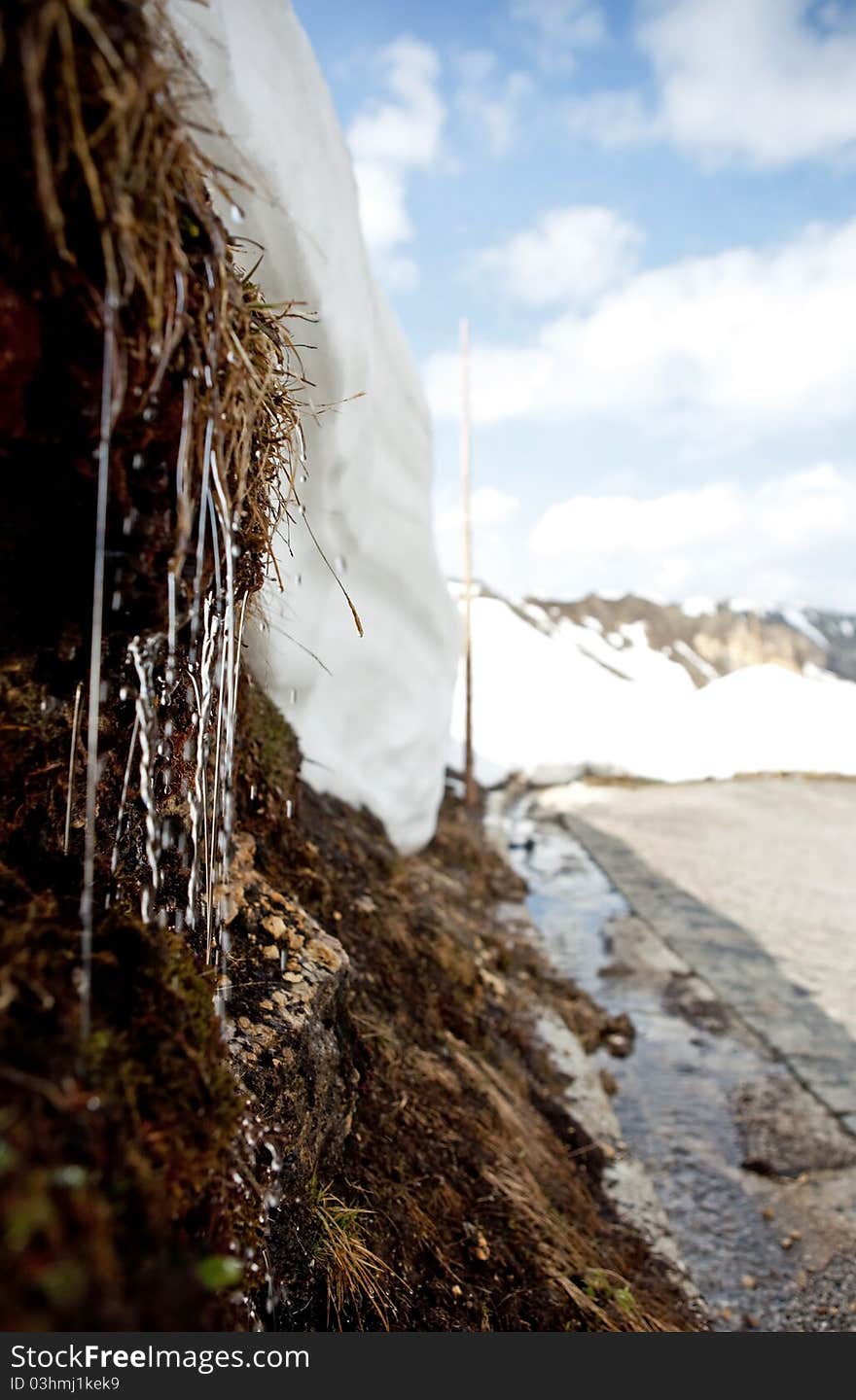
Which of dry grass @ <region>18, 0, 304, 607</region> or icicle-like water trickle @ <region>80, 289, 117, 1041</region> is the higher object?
dry grass @ <region>18, 0, 304, 607</region>

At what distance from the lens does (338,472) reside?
18.8 ft

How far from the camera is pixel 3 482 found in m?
1.41

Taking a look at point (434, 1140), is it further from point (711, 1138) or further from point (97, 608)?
point (711, 1138)

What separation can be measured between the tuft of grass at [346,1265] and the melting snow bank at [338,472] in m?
1.58

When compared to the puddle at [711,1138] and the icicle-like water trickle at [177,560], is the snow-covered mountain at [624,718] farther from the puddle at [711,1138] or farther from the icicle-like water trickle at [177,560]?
the icicle-like water trickle at [177,560]

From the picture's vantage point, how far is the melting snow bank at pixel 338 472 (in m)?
4.21

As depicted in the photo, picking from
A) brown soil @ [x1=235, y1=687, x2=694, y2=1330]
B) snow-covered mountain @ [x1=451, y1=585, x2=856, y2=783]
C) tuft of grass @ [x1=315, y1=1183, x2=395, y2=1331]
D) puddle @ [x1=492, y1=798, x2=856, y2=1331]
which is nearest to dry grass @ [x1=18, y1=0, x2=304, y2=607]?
brown soil @ [x1=235, y1=687, x2=694, y2=1330]

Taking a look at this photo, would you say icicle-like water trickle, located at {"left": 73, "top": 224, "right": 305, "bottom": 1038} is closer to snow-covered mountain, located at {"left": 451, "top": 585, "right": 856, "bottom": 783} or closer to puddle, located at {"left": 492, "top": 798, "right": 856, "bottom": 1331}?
puddle, located at {"left": 492, "top": 798, "right": 856, "bottom": 1331}

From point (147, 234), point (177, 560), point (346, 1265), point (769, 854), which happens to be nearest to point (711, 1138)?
point (346, 1265)

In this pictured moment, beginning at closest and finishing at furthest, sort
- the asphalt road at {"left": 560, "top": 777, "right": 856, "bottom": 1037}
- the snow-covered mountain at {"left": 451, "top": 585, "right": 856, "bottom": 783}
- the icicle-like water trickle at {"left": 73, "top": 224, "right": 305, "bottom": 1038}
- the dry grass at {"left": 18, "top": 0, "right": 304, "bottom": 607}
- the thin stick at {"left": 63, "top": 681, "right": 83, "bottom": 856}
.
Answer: the dry grass at {"left": 18, "top": 0, "right": 304, "bottom": 607}, the icicle-like water trickle at {"left": 73, "top": 224, "right": 305, "bottom": 1038}, the thin stick at {"left": 63, "top": 681, "right": 83, "bottom": 856}, the asphalt road at {"left": 560, "top": 777, "right": 856, "bottom": 1037}, the snow-covered mountain at {"left": 451, "top": 585, "right": 856, "bottom": 783}

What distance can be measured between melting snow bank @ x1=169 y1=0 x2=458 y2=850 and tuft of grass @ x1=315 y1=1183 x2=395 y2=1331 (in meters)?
1.58

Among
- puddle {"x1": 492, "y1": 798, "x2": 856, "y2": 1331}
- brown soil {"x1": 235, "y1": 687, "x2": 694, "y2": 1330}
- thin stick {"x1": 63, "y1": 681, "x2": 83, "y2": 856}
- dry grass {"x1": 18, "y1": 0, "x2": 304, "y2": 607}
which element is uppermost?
dry grass {"x1": 18, "y1": 0, "x2": 304, "y2": 607}

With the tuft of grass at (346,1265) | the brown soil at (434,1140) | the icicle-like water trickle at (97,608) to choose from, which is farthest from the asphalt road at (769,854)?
the icicle-like water trickle at (97,608)

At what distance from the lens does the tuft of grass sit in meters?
1.99
